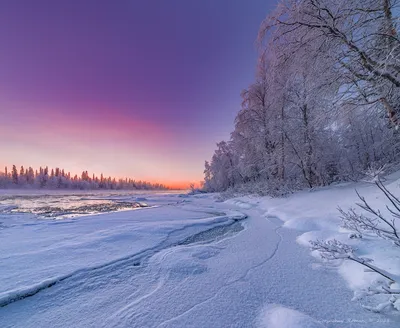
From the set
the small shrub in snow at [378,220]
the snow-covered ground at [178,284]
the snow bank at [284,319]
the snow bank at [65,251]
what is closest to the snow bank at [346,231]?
the snow-covered ground at [178,284]

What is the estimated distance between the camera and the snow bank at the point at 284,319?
60.0 inches

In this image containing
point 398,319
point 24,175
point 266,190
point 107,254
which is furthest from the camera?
point 24,175

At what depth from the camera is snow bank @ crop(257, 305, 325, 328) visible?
1.52m

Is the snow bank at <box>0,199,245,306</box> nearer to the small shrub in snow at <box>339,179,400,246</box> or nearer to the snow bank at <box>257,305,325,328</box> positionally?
the snow bank at <box>257,305,325,328</box>

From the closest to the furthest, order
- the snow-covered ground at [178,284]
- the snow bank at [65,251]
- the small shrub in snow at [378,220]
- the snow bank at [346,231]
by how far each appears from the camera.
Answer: the small shrub in snow at [378,220]
the snow-covered ground at [178,284]
the snow bank at [346,231]
the snow bank at [65,251]

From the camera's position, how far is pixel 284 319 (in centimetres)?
160

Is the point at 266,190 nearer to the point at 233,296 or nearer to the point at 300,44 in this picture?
the point at 300,44

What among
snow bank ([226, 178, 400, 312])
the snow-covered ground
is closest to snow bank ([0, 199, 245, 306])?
the snow-covered ground

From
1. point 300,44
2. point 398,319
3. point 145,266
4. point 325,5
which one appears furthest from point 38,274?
point 325,5

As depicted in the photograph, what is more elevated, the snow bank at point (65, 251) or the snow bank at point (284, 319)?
the snow bank at point (65, 251)

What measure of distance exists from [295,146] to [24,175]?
96.3 m

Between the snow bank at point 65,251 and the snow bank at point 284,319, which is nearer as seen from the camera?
the snow bank at point 284,319

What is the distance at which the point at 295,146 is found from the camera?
1066cm

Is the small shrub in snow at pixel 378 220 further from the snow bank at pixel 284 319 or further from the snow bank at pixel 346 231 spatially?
the snow bank at pixel 284 319
